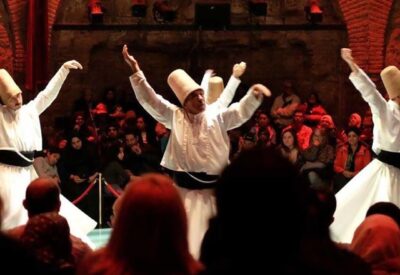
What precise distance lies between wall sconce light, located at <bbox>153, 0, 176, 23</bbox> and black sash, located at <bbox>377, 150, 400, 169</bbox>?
21.2 feet

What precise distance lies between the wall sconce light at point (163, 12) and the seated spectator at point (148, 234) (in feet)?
32.5

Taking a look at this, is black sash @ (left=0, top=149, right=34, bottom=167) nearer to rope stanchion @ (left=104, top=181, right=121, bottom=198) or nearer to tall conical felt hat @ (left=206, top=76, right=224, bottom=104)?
tall conical felt hat @ (left=206, top=76, right=224, bottom=104)

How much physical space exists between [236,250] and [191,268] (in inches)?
26.6

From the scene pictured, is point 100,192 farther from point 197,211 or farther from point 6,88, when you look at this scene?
point 197,211

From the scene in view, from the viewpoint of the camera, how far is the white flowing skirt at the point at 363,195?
6895mm

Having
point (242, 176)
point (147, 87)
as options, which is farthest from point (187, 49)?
point (242, 176)

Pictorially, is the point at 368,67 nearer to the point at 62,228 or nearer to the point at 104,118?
the point at 104,118

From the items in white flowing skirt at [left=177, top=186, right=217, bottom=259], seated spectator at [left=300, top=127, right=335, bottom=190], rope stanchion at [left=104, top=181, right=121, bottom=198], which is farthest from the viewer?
seated spectator at [left=300, top=127, right=335, bottom=190]

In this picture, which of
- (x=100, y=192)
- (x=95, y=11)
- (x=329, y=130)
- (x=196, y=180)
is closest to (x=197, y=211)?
(x=196, y=180)

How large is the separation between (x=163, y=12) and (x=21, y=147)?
19.9ft

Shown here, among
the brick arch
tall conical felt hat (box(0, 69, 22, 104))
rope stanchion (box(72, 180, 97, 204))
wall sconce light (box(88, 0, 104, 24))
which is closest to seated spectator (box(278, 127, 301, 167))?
rope stanchion (box(72, 180, 97, 204))

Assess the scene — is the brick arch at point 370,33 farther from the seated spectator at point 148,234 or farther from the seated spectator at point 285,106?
the seated spectator at point 148,234

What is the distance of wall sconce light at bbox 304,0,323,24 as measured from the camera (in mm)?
12516

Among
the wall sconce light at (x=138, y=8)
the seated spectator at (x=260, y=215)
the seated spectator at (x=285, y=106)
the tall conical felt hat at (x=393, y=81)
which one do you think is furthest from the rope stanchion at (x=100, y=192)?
the seated spectator at (x=260, y=215)
